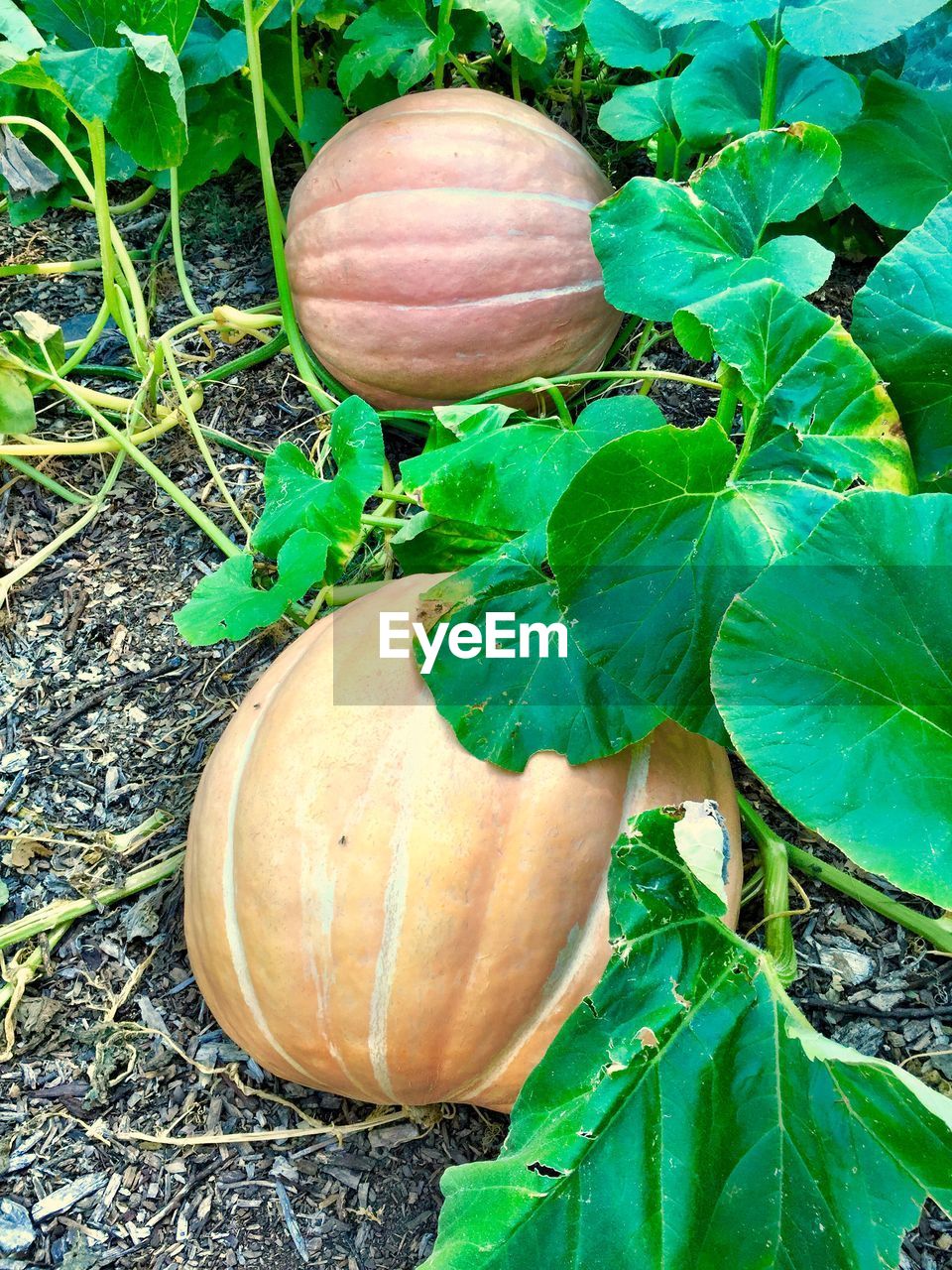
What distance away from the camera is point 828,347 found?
0.99 m

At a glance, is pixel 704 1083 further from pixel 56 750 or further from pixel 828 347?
pixel 56 750

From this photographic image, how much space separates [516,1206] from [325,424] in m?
1.07

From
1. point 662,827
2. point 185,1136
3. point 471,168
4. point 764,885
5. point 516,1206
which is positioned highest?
point 471,168

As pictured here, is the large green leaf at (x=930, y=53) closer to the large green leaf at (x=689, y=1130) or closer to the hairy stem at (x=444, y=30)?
the hairy stem at (x=444, y=30)

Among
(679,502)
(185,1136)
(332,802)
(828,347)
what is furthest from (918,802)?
(185,1136)

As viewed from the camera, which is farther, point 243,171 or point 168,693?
point 243,171

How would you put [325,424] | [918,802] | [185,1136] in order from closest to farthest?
[918,802] → [185,1136] → [325,424]

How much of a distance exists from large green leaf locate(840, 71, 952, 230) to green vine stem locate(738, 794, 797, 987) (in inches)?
30.3

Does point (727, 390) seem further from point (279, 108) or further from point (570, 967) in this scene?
point (279, 108)

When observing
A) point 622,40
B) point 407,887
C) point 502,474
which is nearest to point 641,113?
point 622,40

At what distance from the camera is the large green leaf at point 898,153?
1.38 meters

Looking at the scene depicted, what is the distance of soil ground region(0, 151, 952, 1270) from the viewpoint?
1126 millimetres

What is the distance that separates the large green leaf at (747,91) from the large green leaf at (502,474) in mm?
478

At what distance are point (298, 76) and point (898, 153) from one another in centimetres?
84
